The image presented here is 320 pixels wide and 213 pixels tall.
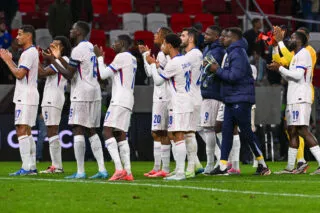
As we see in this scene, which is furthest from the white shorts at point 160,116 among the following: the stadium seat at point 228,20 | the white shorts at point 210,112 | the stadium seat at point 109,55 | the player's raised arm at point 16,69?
the stadium seat at point 228,20

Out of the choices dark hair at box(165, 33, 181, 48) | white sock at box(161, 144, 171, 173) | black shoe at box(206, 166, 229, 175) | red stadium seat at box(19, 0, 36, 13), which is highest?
Result: red stadium seat at box(19, 0, 36, 13)

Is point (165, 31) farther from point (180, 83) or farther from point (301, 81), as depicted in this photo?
point (301, 81)

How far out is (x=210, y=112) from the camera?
16.7 m

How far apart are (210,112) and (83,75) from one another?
97.2 inches

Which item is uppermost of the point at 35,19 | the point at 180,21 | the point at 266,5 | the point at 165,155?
the point at 266,5

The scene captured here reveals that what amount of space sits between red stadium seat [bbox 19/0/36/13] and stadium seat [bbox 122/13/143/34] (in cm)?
250

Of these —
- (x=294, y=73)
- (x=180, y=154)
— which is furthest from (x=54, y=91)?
(x=294, y=73)

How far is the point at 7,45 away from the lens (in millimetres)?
24031

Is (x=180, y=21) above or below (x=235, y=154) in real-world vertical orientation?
above

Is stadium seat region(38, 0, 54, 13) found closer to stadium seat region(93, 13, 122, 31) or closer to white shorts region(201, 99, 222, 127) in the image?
stadium seat region(93, 13, 122, 31)

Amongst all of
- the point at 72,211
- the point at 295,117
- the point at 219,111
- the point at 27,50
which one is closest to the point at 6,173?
the point at 27,50

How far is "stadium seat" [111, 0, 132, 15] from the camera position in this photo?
2806cm

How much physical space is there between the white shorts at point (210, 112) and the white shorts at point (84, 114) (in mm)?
2146

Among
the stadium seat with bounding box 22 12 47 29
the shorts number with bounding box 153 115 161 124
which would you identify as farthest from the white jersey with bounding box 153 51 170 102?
the stadium seat with bounding box 22 12 47 29
